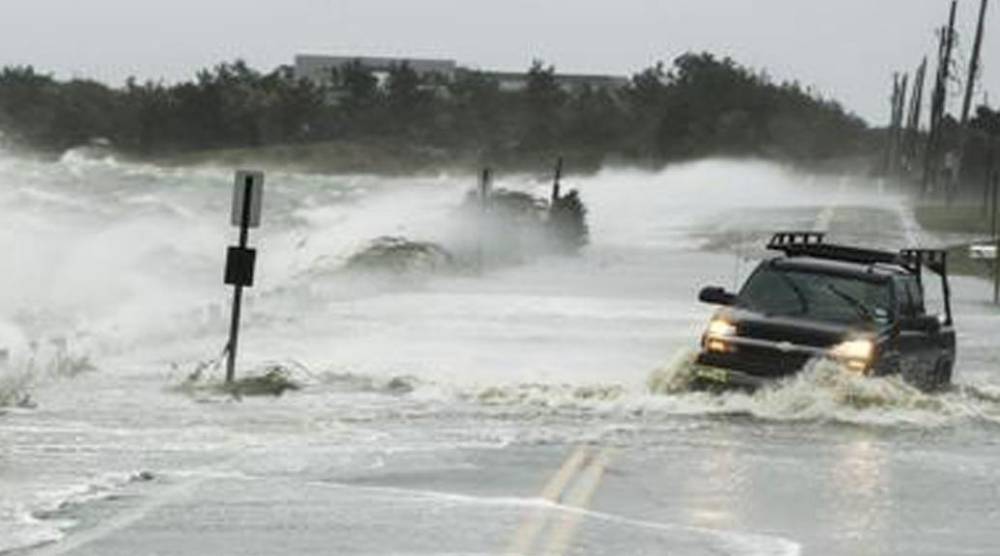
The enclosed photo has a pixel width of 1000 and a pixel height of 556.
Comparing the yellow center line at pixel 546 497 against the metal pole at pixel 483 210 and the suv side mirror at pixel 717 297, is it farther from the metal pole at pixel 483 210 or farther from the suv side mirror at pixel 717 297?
the metal pole at pixel 483 210

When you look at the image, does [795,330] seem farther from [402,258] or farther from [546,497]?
[402,258]

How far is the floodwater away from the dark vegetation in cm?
9843

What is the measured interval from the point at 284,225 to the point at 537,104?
296 feet

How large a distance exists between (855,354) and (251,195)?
7060mm

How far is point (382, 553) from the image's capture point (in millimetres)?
9891

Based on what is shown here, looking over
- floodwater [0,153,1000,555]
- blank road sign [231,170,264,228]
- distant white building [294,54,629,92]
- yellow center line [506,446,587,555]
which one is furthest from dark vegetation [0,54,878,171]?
yellow center line [506,446,587,555]

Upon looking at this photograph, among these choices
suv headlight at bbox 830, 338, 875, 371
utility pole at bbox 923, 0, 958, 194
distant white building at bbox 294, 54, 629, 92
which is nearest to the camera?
suv headlight at bbox 830, 338, 875, 371

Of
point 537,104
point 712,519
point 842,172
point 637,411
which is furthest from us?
point 537,104

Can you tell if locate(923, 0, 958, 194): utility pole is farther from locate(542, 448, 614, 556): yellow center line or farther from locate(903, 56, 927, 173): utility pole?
locate(542, 448, 614, 556): yellow center line

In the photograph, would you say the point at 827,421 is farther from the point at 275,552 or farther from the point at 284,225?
the point at 284,225

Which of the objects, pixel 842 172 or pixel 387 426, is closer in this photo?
pixel 387 426

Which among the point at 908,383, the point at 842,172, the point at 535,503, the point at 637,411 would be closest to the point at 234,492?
the point at 535,503

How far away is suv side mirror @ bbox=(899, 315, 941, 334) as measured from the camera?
18234 mm

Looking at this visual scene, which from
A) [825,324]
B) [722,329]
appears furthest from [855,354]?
[722,329]
